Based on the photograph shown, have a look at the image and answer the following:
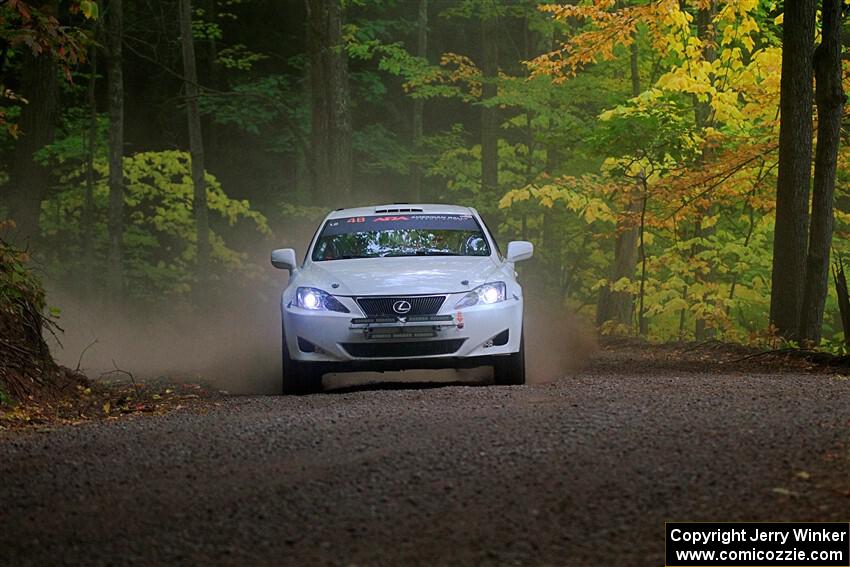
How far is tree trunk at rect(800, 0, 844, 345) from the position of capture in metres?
14.5

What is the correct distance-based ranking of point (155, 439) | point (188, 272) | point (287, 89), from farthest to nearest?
point (287, 89)
point (188, 272)
point (155, 439)

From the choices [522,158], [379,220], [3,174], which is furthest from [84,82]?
[379,220]

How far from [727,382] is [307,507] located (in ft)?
19.4

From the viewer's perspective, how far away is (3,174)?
3447 centimetres

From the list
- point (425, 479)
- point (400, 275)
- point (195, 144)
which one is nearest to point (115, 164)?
point (195, 144)

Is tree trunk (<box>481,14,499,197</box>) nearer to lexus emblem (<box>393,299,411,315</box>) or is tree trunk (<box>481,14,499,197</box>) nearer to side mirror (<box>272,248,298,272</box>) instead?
side mirror (<box>272,248,298,272</box>)

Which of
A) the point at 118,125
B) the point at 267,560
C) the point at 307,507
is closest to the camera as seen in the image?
the point at 267,560

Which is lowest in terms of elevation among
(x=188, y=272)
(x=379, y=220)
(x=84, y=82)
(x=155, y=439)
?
(x=188, y=272)

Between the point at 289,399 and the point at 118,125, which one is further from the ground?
the point at 118,125

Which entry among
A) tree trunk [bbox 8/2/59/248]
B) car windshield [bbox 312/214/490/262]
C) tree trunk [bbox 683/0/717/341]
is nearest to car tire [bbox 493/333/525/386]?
car windshield [bbox 312/214/490/262]

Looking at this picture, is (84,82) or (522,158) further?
(84,82)

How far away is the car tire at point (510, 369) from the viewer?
434 inches

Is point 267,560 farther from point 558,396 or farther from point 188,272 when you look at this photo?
point 188,272

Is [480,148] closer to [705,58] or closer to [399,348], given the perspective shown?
[705,58]
